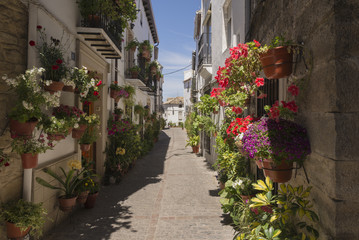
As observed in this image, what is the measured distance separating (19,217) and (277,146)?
3371 millimetres

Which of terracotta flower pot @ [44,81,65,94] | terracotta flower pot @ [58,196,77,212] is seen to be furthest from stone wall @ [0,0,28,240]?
terracotta flower pot @ [58,196,77,212]

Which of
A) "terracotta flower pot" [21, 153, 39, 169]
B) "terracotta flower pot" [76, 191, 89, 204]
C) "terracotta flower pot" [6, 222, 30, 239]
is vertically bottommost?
"terracotta flower pot" [76, 191, 89, 204]

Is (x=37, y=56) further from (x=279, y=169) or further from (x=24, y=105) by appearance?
(x=279, y=169)

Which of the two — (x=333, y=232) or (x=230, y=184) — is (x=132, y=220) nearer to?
(x=230, y=184)

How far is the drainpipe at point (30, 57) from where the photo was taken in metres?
3.57

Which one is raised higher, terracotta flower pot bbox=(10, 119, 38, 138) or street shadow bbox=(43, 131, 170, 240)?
terracotta flower pot bbox=(10, 119, 38, 138)

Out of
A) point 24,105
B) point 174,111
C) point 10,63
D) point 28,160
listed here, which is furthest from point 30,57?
point 174,111

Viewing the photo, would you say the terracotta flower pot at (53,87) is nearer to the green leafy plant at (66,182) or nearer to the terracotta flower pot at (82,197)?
the green leafy plant at (66,182)

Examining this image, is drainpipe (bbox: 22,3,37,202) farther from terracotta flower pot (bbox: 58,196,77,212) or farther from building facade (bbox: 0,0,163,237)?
terracotta flower pot (bbox: 58,196,77,212)

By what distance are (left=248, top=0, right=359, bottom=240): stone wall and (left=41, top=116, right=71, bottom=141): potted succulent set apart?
342 centimetres

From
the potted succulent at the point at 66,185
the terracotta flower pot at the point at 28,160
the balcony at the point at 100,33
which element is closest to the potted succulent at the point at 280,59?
the terracotta flower pot at the point at 28,160

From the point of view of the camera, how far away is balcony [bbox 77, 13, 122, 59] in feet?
17.8

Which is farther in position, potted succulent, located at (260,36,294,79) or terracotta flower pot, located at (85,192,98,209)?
terracotta flower pot, located at (85,192,98,209)

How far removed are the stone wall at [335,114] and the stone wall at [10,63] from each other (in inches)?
148
